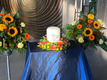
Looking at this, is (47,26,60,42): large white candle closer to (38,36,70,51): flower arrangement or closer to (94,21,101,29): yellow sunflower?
(38,36,70,51): flower arrangement

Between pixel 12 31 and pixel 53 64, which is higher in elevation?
pixel 12 31

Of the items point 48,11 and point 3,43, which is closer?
point 3,43

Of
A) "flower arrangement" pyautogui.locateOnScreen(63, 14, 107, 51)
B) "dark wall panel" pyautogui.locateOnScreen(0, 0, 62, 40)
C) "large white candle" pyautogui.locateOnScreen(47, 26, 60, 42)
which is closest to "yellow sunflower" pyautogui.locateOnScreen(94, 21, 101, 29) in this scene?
"flower arrangement" pyautogui.locateOnScreen(63, 14, 107, 51)

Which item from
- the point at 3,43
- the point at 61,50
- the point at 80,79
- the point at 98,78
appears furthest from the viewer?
the point at 98,78

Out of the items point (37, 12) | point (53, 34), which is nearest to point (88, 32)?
point (53, 34)

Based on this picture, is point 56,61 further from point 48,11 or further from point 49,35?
point 48,11

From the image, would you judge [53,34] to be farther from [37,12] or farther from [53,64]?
[37,12]

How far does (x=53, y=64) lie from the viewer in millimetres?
1493

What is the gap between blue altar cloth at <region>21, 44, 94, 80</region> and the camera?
4.79 ft

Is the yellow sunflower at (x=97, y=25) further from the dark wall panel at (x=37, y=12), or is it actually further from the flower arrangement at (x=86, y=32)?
the dark wall panel at (x=37, y=12)

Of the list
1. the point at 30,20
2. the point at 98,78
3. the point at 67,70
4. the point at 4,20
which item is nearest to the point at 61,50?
the point at 67,70

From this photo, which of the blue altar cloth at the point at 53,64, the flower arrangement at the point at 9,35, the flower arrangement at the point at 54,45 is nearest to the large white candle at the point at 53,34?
the flower arrangement at the point at 54,45

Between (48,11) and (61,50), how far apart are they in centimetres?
275

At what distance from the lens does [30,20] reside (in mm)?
4035
